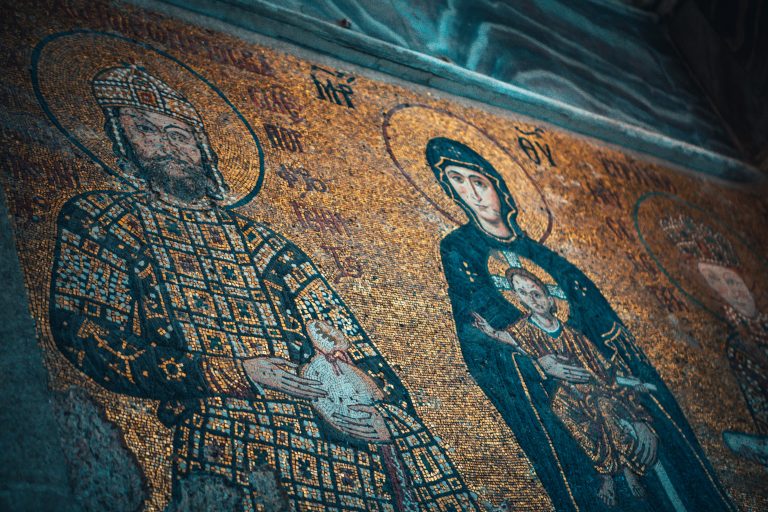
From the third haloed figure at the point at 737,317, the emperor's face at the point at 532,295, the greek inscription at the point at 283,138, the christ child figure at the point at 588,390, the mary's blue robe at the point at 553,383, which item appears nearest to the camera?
the mary's blue robe at the point at 553,383

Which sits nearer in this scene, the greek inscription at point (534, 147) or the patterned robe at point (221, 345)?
the patterned robe at point (221, 345)

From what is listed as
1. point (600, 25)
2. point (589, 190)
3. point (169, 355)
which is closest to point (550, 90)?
point (589, 190)

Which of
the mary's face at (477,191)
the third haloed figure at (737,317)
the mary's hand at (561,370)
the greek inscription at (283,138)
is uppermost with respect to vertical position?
the greek inscription at (283,138)

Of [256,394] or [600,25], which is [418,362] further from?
[600,25]

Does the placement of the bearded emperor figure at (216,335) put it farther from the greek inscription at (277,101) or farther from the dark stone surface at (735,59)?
the dark stone surface at (735,59)

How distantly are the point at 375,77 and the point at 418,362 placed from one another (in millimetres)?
2301

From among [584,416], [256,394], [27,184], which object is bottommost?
[584,416]

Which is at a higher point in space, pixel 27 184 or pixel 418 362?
pixel 27 184

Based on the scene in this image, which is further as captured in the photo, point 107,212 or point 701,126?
point 701,126

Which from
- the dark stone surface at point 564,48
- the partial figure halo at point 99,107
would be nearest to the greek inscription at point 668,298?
the dark stone surface at point 564,48

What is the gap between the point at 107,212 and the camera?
3.12m

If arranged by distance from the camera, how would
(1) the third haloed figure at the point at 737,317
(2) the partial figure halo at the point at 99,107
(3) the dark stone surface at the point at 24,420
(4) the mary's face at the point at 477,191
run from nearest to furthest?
1. (3) the dark stone surface at the point at 24,420
2. (2) the partial figure halo at the point at 99,107
3. (1) the third haloed figure at the point at 737,317
4. (4) the mary's face at the point at 477,191

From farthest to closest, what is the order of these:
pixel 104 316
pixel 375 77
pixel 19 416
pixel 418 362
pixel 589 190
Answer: pixel 589 190
pixel 375 77
pixel 418 362
pixel 104 316
pixel 19 416

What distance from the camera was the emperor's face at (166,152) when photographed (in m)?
3.44
